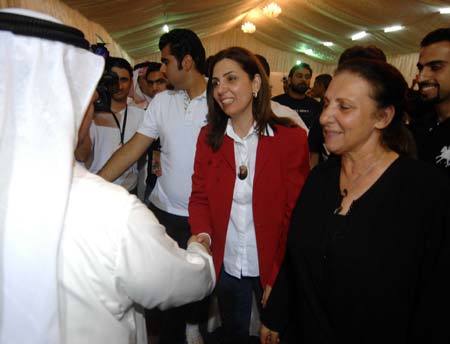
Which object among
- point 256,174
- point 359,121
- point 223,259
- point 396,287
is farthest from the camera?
point 223,259

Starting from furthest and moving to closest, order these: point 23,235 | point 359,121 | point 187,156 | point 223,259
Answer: point 187,156
point 223,259
point 359,121
point 23,235

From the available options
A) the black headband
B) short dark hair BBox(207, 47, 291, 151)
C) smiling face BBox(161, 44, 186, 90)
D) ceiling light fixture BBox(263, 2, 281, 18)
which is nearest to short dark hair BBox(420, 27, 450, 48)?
short dark hair BBox(207, 47, 291, 151)

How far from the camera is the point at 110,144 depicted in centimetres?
273

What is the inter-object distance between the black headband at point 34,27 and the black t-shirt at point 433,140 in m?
1.85

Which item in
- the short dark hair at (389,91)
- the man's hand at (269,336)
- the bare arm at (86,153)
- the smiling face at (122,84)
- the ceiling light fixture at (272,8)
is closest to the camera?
the short dark hair at (389,91)

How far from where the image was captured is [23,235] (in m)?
0.86

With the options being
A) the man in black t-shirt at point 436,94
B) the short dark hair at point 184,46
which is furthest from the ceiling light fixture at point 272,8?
the man in black t-shirt at point 436,94

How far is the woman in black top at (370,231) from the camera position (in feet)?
3.75

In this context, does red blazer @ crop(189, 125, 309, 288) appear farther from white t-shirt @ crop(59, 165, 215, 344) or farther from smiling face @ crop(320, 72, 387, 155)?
white t-shirt @ crop(59, 165, 215, 344)

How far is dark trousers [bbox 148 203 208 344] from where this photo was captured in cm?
256

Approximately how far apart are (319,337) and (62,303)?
98 cm

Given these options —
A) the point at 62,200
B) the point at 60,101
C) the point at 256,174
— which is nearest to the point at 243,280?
the point at 256,174

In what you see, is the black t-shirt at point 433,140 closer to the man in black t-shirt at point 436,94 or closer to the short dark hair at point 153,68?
the man in black t-shirt at point 436,94

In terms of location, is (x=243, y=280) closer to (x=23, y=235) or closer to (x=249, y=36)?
(x=23, y=235)
